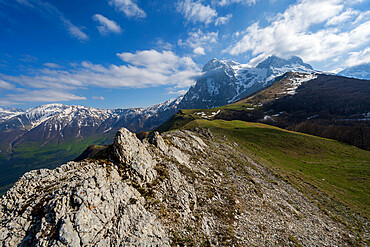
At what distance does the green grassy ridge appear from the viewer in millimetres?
32469

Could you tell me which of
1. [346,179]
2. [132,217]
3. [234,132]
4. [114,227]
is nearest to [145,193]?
[132,217]

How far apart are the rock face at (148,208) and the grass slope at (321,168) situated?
7.55 metres

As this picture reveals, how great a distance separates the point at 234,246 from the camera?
13352mm

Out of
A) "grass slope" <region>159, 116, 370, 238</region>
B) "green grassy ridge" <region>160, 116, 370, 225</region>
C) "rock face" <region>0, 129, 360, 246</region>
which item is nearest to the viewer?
"rock face" <region>0, 129, 360, 246</region>

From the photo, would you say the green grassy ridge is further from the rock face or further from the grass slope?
the rock face

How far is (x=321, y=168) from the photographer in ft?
160

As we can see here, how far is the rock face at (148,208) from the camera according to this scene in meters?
9.66

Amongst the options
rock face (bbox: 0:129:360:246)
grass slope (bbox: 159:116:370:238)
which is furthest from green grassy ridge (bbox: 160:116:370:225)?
rock face (bbox: 0:129:360:246)

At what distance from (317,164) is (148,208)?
64904mm

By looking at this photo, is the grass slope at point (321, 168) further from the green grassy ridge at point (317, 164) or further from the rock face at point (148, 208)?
the rock face at point (148, 208)

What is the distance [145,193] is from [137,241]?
12.9ft

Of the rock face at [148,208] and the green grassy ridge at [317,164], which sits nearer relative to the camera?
the rock face at [148,208]

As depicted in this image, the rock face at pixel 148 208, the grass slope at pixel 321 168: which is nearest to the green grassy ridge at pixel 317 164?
the grass slope at pixel 321 168

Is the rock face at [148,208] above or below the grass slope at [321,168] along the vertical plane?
above
